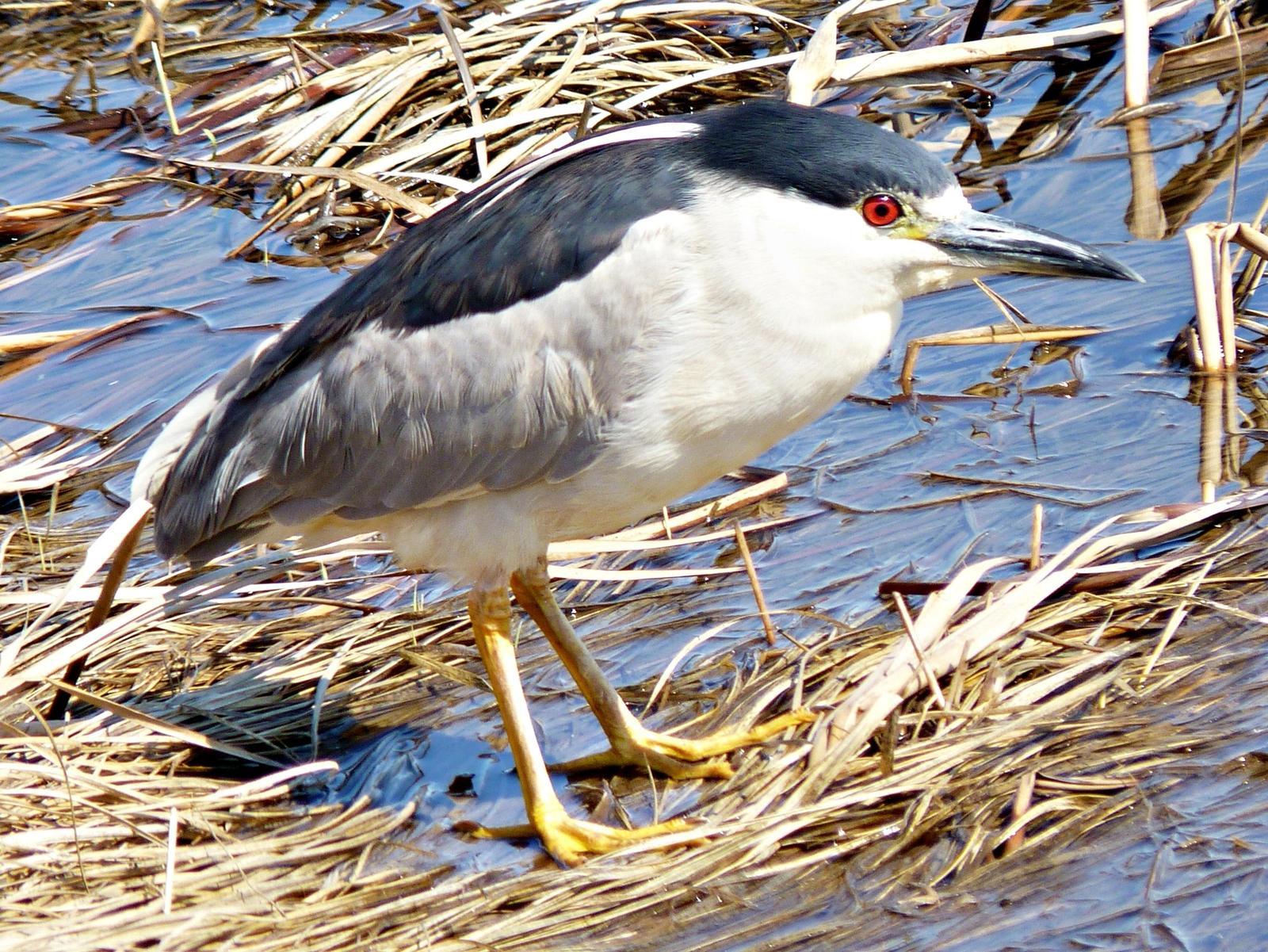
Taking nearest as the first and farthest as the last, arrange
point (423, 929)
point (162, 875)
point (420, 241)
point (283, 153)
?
point (423, 929), point (162, 875), point (420, 241), point (283, 153)

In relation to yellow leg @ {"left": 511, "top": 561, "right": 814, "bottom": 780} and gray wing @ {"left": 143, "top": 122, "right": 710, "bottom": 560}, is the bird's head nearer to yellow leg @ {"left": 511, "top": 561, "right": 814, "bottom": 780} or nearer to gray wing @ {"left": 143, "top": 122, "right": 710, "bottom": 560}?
gray wing @ {"left": 143, "top": 122, "right": 710, "bottom": 560}

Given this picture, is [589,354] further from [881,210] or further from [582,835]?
[582,835]

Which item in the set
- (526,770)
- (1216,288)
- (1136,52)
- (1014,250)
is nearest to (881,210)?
(1014,250)

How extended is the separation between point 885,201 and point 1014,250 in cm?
31

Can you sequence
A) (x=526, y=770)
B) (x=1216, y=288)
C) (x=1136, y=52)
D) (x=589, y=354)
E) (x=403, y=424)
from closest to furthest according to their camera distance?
(x=589, y=354) → (x=526, y=770) → (x=403, y=424) → (x=1216, y=288) → (x=1136, y=52)

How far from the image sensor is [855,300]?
3.38 metres

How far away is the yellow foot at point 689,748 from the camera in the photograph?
12.5 ft

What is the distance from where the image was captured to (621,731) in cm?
383

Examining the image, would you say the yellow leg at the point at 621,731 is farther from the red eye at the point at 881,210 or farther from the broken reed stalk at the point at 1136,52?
the broken reed stalk at the point at 1136,52

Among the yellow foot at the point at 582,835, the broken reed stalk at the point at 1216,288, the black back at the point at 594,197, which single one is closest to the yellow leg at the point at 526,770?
the yellow foot at the point at 582,835

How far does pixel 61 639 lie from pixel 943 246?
2.67 m

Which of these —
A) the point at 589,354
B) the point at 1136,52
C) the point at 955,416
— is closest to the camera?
the point at 589,354

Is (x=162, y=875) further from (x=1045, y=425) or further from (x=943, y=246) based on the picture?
(x=1045, y=425)

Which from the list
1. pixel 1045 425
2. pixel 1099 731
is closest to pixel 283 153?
pixel 1045 425
